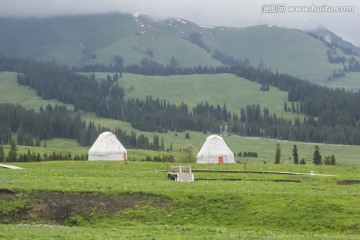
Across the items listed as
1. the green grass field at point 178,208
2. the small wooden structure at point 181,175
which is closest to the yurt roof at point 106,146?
the small wooden structure at point 181,175

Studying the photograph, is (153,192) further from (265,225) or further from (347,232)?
(347,232)

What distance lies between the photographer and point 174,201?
50.6m

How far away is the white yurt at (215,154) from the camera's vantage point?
107 meters

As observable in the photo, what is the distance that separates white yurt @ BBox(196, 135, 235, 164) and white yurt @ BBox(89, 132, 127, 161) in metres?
14.4

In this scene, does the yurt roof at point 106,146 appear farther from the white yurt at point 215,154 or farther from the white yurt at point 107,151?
the white yurt at point 215,154

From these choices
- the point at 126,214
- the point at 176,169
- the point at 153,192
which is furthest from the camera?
the point at 176,169

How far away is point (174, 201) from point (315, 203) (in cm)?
1126

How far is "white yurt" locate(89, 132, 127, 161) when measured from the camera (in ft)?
365

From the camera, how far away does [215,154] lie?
108 m

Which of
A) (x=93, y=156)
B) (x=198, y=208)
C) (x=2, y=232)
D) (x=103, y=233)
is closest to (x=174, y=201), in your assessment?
(x=198, y=208)

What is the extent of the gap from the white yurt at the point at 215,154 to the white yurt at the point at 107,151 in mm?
14427

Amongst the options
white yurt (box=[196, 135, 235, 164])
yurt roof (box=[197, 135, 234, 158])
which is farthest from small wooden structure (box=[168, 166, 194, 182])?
yurt roof (box=[197, 135, 234, 158])

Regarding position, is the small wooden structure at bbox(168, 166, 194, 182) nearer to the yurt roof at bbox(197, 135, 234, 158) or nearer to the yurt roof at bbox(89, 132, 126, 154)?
the yurt roof at bbox(197, 135, 234, 158)

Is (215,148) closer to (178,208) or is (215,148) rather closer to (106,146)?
(106,146)
